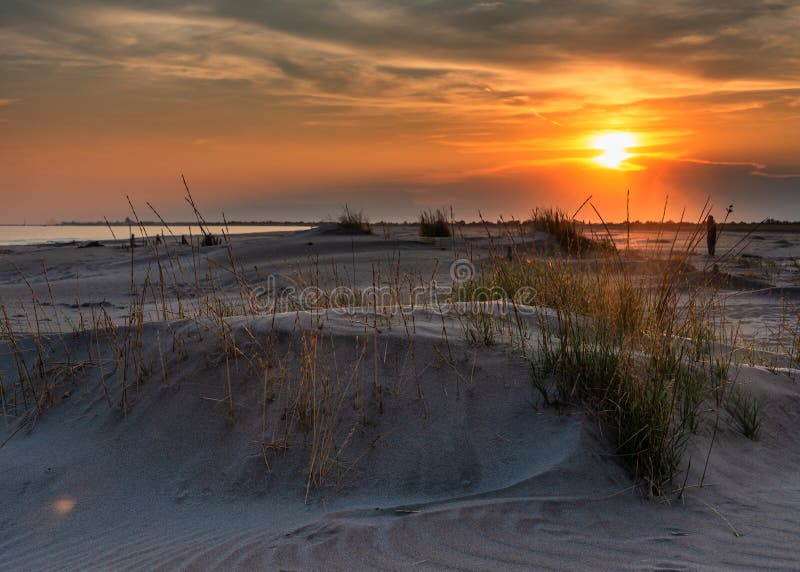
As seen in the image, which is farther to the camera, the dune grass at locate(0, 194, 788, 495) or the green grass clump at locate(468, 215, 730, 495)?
the dune grass at locate(0, 194, 788, 495)

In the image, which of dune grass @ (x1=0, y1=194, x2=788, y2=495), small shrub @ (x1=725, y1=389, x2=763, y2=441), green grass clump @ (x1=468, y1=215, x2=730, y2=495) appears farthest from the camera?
small shrub @ (x1=725, y1=389, x2=763, y2=441)

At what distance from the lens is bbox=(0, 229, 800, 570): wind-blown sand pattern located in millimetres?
2375

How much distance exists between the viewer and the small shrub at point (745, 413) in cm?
332

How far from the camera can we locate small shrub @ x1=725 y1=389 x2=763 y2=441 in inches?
131

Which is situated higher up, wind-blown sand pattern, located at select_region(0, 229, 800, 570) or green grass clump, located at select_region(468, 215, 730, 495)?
green grass clump, located at select_region(468, 215, 730, 495)

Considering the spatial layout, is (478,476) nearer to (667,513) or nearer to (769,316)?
(667,513)

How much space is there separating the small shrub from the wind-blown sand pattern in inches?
2.5

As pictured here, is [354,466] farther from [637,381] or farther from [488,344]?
[637,381]

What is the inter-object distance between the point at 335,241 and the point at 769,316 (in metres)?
8.74

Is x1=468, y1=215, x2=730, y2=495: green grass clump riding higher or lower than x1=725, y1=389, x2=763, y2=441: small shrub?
higher

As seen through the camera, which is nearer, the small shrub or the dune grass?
the dune grass

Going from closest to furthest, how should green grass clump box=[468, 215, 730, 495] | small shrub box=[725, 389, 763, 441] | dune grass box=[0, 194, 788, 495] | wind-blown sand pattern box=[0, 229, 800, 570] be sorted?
wind-blown sand pattern box=[0, 229, 800, 570]
green grass clump box=[468, 215, 730, 495]
dune grass box=[0, 194, 788, 495]
small shrub box=[725, 389, 763, 441]

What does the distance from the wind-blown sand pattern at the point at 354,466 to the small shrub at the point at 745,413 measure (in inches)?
2.5

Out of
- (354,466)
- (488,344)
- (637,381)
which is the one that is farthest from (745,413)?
(354,466)
